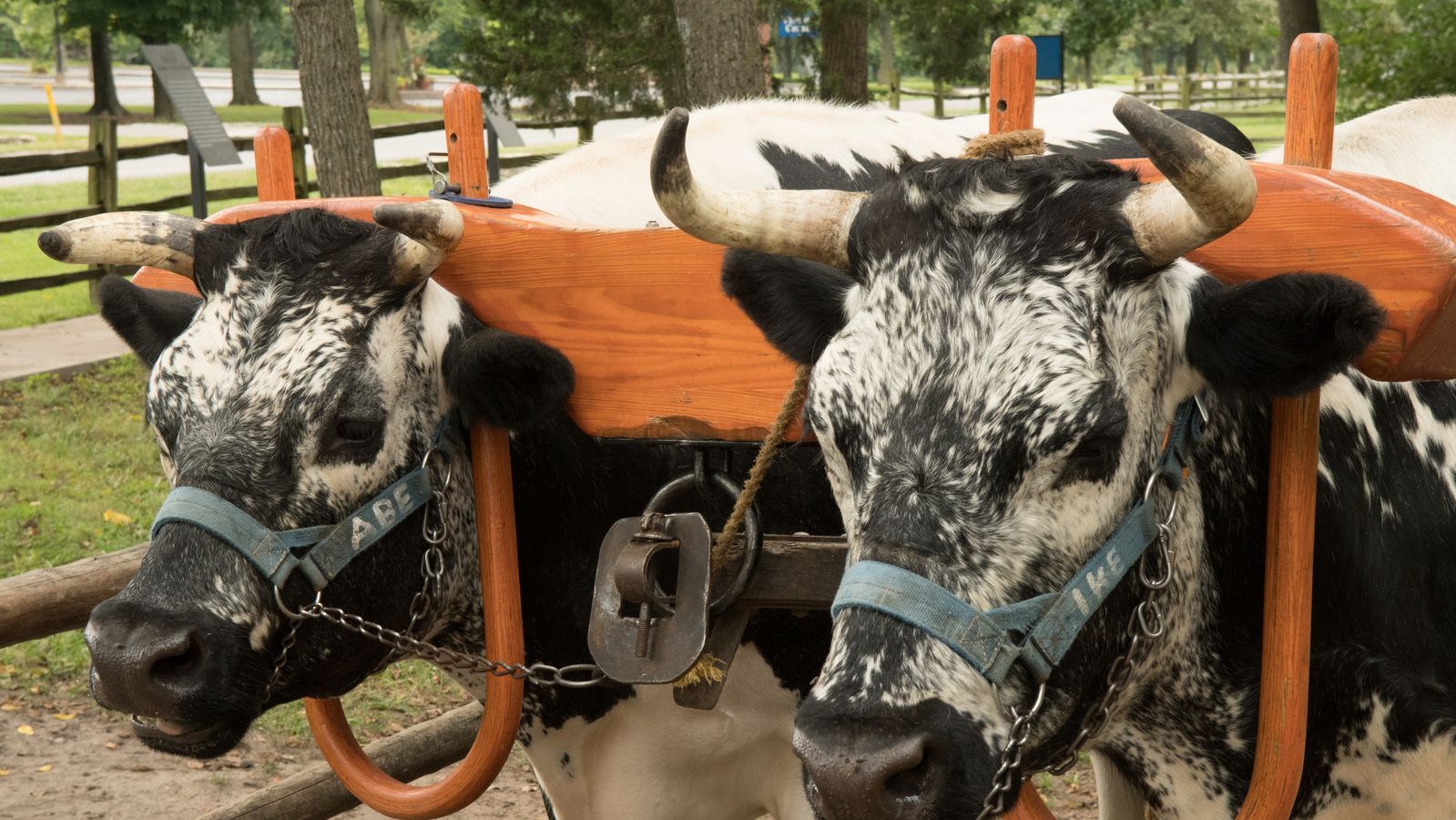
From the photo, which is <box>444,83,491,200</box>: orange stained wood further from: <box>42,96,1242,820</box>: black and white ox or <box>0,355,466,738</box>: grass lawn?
<box>0,355,466,738</box>: grass lawn

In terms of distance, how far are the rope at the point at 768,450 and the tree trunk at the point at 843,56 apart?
25.7 ft

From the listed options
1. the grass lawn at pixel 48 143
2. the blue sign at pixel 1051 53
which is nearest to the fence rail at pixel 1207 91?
the blue sign at pixel 1051 53

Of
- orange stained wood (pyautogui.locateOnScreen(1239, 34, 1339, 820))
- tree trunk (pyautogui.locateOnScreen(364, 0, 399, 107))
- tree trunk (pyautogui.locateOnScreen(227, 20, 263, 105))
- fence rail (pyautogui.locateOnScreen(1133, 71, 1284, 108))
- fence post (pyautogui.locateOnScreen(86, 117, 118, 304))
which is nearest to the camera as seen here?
orange stained wood (pyautogui.locateOnScreen(1239, 34, 1339, 820))

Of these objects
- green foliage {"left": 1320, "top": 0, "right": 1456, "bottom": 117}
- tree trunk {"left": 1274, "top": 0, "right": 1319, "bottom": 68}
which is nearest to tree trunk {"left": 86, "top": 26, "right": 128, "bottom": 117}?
tree trunk {"left": 1274, "top": 0, "right": 1319, "bottom": 68}

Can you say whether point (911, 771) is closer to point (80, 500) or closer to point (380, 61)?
point (80, 500)

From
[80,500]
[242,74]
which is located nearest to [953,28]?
[80,500]

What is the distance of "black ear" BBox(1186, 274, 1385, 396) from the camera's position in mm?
1989

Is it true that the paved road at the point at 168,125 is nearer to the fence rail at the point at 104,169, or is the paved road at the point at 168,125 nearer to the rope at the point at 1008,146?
the fence rail at the point at 104,169

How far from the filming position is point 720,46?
6.89m

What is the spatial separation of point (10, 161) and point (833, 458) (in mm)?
12716

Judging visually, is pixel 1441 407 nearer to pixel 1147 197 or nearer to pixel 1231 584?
pixel 1231 584

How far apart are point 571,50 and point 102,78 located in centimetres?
2527

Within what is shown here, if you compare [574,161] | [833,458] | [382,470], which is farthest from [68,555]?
[833,458]

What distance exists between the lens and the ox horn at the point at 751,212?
7.06ft
